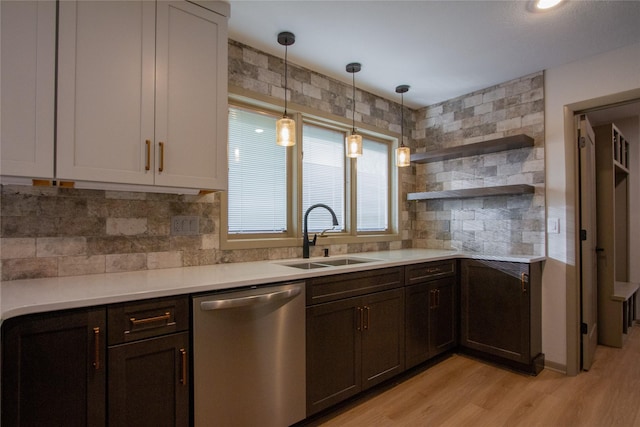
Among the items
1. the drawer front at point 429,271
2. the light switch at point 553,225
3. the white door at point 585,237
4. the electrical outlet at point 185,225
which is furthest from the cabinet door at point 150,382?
the white door at point 585,237

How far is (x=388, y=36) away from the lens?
7.49ft

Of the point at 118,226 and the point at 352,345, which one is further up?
the point at 118,226

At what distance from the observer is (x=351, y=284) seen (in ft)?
7.00

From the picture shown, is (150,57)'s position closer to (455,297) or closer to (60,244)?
(60,244)

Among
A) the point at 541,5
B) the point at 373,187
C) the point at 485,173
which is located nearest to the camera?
the point at 541,5

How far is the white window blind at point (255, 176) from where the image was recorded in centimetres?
245

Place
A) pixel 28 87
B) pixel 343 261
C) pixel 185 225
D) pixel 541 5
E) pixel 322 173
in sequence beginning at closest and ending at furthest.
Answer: pixel 28 87 < pixel 541 5 < pixel 185 225 < pixel 343 261 < pixel 322 173

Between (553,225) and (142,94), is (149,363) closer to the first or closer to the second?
(142,94)

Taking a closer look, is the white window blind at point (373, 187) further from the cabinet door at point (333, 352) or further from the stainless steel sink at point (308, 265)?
the cabinet door at point (333, 352)

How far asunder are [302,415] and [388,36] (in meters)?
Answer: 2.52

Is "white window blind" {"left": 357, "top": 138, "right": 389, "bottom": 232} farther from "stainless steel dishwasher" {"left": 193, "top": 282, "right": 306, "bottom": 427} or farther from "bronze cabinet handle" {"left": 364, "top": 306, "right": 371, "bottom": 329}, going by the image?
"stainless steel dishwasher" {"left": 193, "top": 282, "right": 306, "bottom": 427}

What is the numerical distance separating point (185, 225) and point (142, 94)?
2.72 feet

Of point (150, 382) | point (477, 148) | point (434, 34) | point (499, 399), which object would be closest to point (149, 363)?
point (150, 382)

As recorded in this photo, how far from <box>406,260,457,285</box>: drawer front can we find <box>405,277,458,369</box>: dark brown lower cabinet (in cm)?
4
